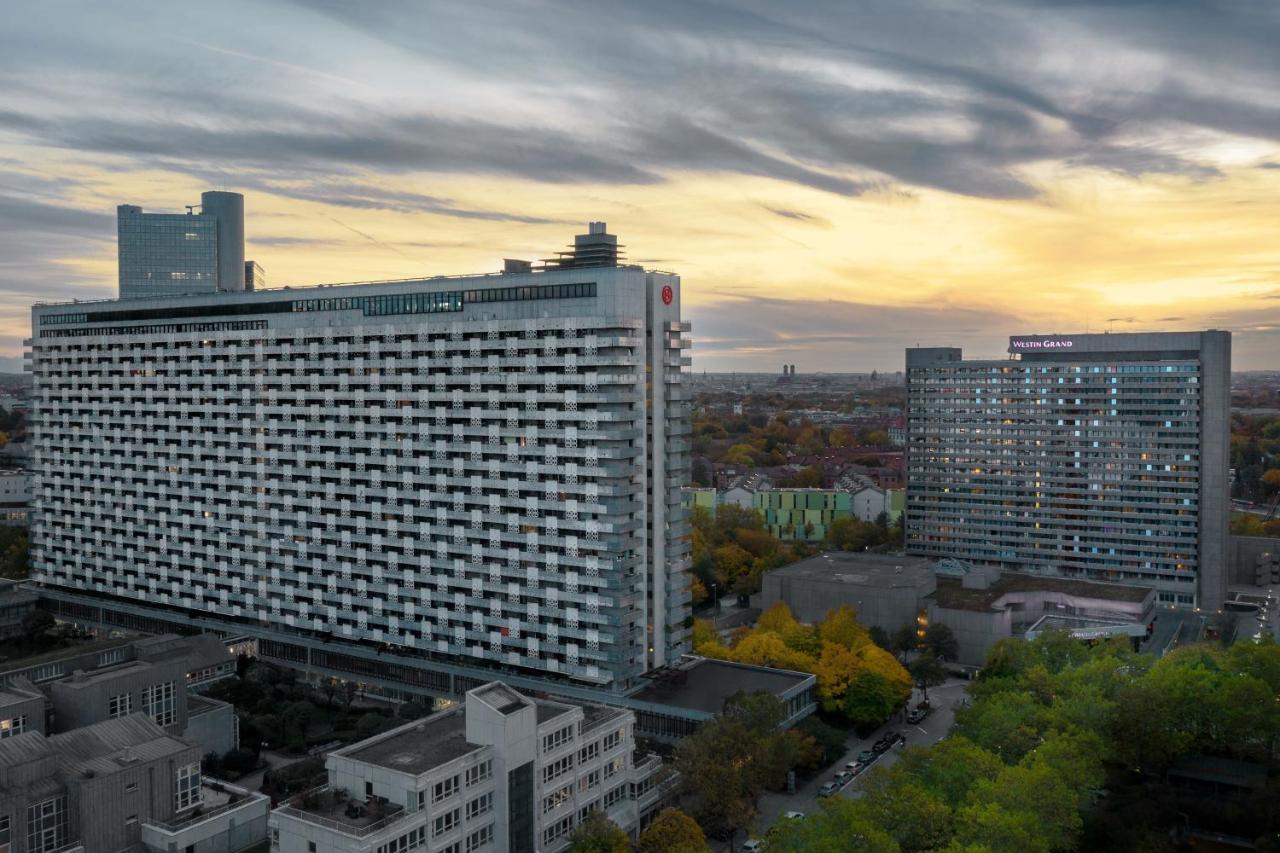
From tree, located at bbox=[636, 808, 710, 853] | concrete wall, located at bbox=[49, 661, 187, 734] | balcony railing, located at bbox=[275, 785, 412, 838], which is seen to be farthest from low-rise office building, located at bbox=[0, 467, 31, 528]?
tree, located at bbox=[636, 808, 710, 853]

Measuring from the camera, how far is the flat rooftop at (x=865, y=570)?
11894 cm

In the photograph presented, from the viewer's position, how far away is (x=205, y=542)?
114688 millimetres

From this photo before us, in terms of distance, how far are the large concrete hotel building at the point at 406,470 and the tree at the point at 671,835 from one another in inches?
897

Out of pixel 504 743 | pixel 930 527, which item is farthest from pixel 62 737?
pixel 930 527

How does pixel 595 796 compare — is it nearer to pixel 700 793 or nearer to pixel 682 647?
pixel 700 793

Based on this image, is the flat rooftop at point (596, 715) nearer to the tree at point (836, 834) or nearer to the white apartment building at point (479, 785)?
the white apartment building at point (479, 785)

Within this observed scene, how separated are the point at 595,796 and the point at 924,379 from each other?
3966 inches

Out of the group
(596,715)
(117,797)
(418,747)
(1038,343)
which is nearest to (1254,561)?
(1038,343)

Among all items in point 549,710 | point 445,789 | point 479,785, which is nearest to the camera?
point 445,789

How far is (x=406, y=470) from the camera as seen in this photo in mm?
98250

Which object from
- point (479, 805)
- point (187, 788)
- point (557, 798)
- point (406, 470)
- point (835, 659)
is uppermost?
point (406, 470)

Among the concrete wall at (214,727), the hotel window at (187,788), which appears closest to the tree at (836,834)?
the hotel window at (187,788)

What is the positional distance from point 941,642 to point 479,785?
62.4 metres

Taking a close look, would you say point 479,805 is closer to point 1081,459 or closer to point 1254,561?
point 1081,459
